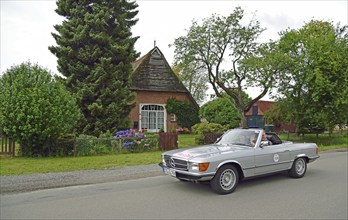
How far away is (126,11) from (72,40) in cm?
484

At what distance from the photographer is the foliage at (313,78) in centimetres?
1931

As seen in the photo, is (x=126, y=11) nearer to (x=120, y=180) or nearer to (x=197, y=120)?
(x=197, y=120)

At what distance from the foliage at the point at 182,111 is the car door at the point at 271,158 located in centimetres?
1866

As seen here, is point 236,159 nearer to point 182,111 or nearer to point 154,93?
point 182,111

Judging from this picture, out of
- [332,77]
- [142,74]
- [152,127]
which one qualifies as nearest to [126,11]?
[142,74]

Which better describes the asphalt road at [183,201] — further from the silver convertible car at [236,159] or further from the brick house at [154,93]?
the brick house at [154,93]

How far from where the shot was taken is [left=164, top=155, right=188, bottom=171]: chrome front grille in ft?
21.5

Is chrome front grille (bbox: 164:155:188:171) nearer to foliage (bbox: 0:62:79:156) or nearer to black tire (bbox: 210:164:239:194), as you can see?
black tire (bbox: 210:164:239:194)

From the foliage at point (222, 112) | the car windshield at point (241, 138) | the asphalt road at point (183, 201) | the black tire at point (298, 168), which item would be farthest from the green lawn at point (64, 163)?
the foliage at point (222, 112)

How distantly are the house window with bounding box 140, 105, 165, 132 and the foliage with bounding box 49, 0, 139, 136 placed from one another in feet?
25.8

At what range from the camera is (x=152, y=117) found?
88.0 ft

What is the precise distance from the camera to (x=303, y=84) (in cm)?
2062

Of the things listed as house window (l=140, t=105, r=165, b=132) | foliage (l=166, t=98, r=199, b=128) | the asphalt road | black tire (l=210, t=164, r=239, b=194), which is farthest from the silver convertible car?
house window (l=140, t=105, r=165, b=132)

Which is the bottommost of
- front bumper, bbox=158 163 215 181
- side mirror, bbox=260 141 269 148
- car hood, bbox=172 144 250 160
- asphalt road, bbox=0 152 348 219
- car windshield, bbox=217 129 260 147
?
asphalt road, bbox=0 152 348 219
